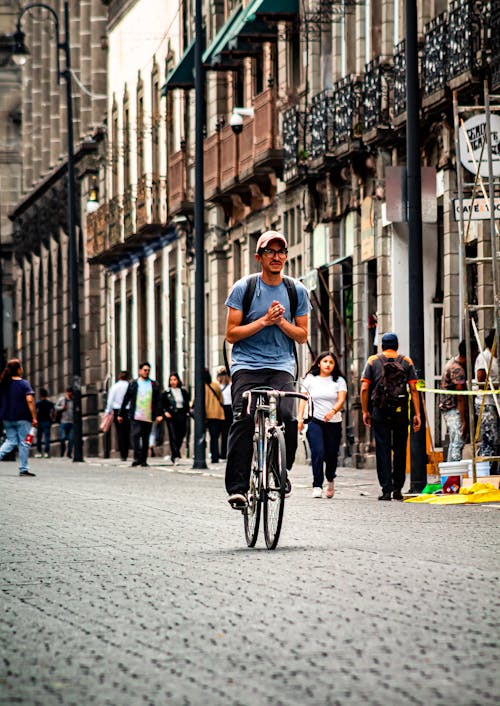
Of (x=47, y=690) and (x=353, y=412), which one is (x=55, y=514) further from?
(x=353, y=412)

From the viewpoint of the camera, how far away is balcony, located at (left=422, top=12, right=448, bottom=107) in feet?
96.3

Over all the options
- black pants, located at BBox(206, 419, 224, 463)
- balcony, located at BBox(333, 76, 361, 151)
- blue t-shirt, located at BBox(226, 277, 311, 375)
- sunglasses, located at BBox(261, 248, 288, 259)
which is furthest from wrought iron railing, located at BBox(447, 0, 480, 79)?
sunglasses, located at BBox(261, 248, 288, 259)

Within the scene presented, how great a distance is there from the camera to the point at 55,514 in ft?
59.8

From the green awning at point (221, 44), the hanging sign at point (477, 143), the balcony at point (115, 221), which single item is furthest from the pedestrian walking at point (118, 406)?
the hanging sign at point (477, 143)

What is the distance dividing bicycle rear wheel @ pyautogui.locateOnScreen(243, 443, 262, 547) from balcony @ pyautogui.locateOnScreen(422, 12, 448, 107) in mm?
16840

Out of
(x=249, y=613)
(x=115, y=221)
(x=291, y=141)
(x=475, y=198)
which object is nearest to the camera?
(x=249, y=613)

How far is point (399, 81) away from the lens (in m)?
32.3

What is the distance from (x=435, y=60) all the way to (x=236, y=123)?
504 inches

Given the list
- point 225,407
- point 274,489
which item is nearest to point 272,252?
point 274,489

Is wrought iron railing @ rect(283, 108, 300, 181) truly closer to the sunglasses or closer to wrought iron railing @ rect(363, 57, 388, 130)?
wrought iron railing @ rect(363, 57, 388, 130)

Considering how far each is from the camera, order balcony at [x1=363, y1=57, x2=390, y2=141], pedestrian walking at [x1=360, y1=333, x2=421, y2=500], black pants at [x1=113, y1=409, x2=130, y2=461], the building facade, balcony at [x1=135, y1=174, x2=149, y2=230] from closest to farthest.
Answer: pedestrian walking at [x1=360, y1=333, x2=421, y2=500] < the building facade < balcony at [x1=363, y1=57, x2=390, y2=141] < black pants at [x1=113, y1=409, x2=130, y2=461] < balcony at [x1=135, y1=174, x2=149, y2=230]

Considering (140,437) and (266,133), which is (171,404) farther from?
(266,133)

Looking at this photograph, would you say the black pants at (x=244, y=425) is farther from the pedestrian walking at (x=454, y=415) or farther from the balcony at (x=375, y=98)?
the balcony at (x=375, y=98)

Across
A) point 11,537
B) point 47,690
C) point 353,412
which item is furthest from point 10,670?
point 353,412
